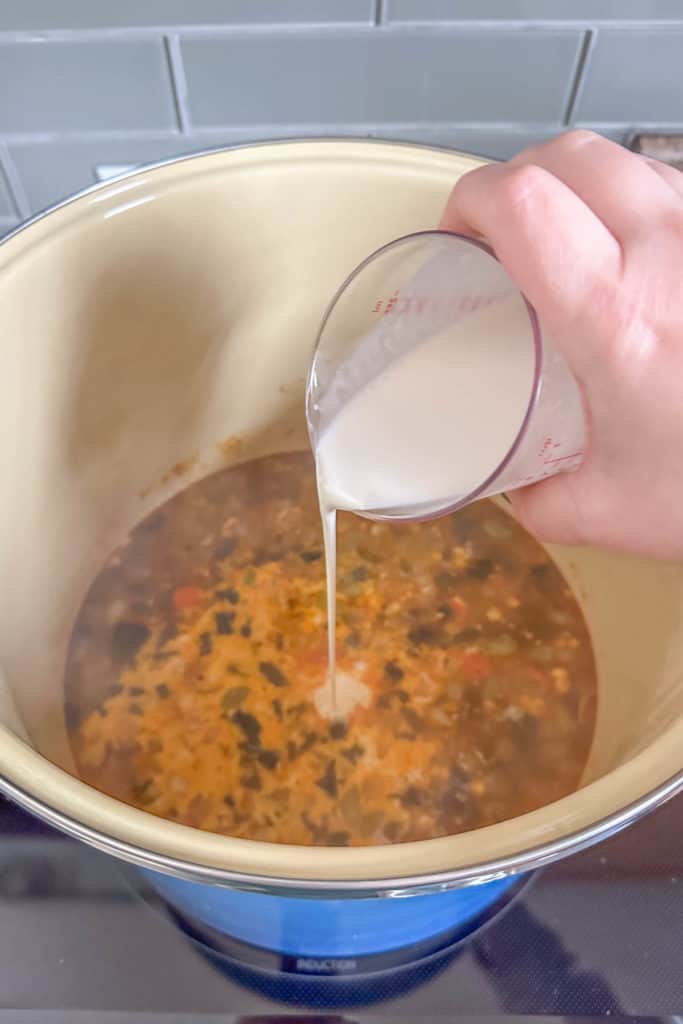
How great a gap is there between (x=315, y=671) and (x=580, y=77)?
28.1 inches

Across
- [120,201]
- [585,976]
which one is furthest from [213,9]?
[585,976]

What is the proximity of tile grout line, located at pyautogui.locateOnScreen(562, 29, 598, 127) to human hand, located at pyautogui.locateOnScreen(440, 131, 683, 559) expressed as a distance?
0.42m

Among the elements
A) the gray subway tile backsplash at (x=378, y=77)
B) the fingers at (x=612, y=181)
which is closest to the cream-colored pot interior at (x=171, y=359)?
the gray subway tile backsplash at (x=378, y=77)

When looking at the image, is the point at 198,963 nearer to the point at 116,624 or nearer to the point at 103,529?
the point at 116,624

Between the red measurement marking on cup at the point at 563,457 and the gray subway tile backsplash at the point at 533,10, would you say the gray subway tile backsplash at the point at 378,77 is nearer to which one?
the gray subway tile backsplash at the point at 533,10

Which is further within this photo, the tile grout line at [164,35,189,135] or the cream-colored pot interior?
the tile grout line at [164,35,189,135]

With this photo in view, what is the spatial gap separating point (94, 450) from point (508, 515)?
1.60 ft

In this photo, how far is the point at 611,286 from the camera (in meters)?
0.52

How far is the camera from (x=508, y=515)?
42.6 inches

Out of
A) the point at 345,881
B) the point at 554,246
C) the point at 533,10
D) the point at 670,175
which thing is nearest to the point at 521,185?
the point at 554,246

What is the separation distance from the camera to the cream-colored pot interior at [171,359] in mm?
816

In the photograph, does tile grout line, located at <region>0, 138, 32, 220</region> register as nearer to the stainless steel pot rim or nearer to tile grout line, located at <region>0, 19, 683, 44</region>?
tile grout line, located at <region>0, 19, 683, 44</region>

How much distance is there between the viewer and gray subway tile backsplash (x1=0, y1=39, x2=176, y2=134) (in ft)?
3.15

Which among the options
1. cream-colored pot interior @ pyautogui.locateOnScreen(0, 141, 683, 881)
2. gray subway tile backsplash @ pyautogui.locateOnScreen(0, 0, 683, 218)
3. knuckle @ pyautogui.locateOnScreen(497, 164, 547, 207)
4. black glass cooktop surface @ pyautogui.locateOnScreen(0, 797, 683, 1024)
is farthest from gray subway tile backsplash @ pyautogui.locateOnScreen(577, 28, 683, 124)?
black glass cooktop surface @ pyautogui.locateOnScreen(0, 797, 683, 1024)
